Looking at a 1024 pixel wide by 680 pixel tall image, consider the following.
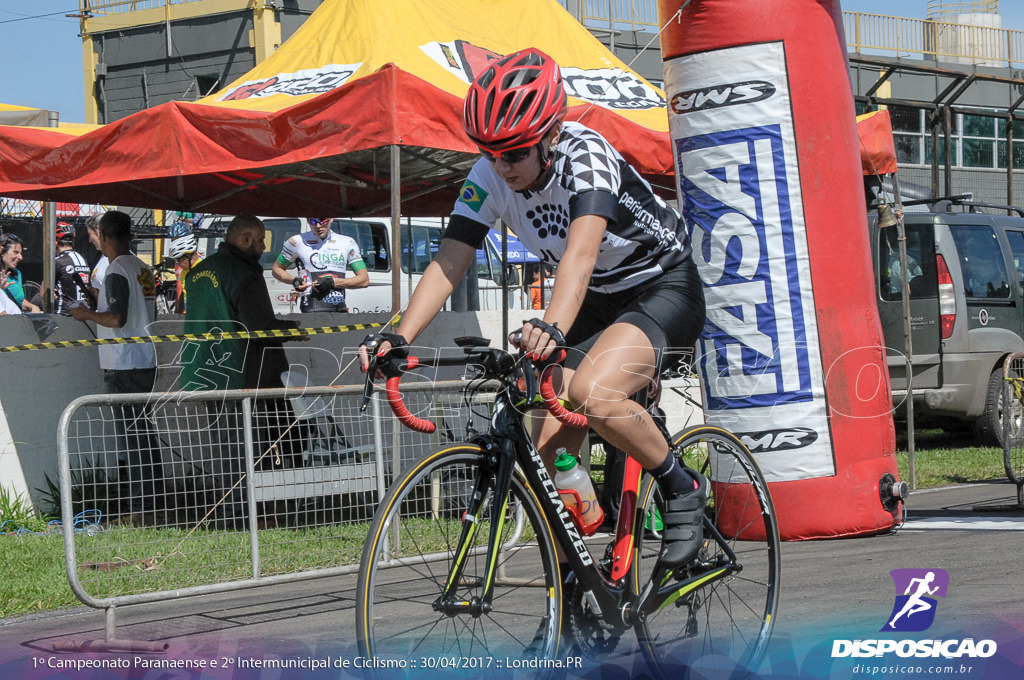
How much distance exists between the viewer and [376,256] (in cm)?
1689

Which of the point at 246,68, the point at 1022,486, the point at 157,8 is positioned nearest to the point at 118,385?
the point at 1022,486

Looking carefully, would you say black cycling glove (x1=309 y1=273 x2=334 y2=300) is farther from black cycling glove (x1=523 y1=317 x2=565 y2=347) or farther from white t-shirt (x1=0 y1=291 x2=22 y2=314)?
black cycling glove (x1=523 y1=317 x2=565 y2=347)

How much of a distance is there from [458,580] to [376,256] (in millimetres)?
13910

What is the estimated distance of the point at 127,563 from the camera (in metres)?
5.06

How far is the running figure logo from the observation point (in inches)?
175

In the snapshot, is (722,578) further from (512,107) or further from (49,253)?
(49,253)

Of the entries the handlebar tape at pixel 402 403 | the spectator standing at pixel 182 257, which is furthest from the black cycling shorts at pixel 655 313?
the spectator standing at pixel 182 257

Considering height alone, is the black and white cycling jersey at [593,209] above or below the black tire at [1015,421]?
above

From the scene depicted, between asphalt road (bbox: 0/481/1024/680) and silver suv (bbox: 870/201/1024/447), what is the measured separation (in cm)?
466

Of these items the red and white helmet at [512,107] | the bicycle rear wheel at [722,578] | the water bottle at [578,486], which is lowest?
the bicycle rear wheel at [722,578]

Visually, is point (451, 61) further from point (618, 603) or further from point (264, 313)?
point (618, 603)

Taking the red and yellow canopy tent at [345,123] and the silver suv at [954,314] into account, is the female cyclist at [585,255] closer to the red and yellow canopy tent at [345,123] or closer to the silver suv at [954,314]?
the red and yellow canopy tent at [345,123]

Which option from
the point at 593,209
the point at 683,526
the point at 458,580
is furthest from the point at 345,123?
the point at 458,580

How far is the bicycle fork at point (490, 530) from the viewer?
323 cm
